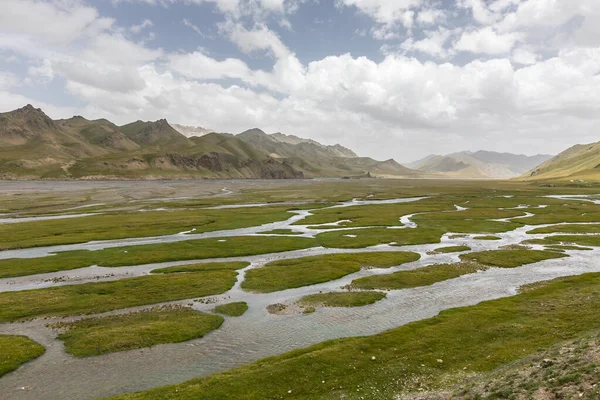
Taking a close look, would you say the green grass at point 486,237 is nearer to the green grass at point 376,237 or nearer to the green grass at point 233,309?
the green grass at point 376,237

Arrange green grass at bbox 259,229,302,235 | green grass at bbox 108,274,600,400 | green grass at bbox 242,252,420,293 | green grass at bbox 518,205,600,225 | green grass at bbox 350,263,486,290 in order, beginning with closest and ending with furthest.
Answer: green grass at bbox 108,274,600,400
green grass at bbox 350,263,486,290
green grass at bbox 242,252,420,293
green grass at bbox 259,229,302,235
green grass at bbox 518,205,600,225

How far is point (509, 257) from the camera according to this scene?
56.2 m

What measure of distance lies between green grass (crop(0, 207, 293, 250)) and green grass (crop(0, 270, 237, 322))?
3394cm

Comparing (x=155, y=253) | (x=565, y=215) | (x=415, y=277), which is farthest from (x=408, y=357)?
(x=565, y=215)

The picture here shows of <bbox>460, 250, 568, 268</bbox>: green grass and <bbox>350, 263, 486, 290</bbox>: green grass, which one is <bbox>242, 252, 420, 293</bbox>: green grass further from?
→ <bbox>460, 250, 568, 268</bbox>: green grass

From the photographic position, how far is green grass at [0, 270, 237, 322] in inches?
1421

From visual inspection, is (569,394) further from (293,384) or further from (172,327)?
(172,327)

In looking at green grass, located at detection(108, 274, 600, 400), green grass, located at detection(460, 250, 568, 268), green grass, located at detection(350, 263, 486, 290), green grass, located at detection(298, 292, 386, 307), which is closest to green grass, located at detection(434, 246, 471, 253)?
green grass, located at detection(460, 250, 568, 268)

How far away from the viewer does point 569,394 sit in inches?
637

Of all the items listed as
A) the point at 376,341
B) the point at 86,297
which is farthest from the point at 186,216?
the point at 376,341

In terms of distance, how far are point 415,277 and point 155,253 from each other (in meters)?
41.7

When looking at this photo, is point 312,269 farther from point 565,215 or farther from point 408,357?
point 565,215

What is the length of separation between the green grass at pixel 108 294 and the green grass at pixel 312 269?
152 inches

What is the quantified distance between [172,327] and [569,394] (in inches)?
1102
